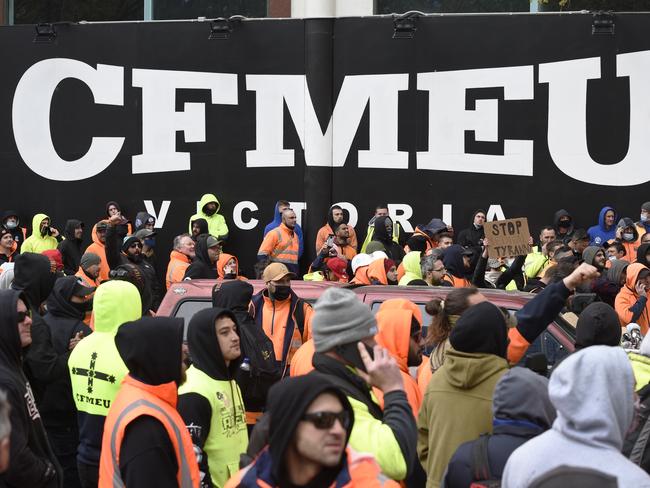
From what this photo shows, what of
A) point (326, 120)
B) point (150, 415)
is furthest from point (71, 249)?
point (150, 415)

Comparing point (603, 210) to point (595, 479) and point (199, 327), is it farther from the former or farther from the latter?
point (595, 479)

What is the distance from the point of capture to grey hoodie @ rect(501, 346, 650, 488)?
3592 millimetres

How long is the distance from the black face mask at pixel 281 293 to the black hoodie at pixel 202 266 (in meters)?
4.16

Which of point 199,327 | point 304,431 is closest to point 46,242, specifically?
point 199,327

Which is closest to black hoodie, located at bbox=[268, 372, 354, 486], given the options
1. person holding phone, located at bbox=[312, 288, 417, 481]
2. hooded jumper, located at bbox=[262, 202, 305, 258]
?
person holding phone, located at bbox=[312, 288, 417, 481]

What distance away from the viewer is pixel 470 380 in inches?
206

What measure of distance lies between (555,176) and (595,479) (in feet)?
47.5

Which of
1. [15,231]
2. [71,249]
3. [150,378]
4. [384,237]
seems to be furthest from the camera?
[15,231]

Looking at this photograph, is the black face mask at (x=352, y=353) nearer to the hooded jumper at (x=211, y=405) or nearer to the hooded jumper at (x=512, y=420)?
the hooded jumper at (x=512, y=420)

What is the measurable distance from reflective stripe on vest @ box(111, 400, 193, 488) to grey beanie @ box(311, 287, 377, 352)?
69 cm

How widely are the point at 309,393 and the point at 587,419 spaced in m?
0.87

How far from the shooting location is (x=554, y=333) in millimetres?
8750

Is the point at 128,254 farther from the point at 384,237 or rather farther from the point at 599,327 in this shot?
the point at 599,327

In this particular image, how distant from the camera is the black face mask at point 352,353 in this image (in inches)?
175
